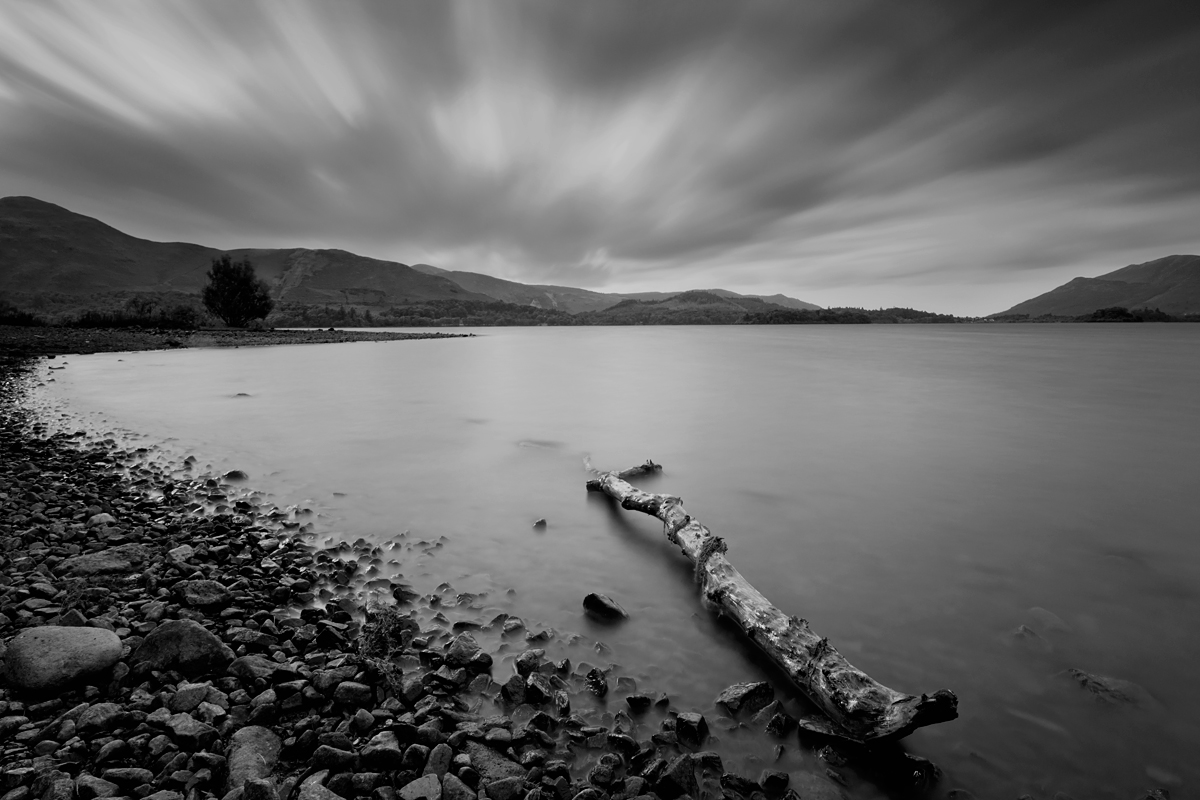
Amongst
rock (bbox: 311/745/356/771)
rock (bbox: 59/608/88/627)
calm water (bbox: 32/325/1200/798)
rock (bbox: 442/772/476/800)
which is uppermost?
rock (bbox: 59/608/88/627)

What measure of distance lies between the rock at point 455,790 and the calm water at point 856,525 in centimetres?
159

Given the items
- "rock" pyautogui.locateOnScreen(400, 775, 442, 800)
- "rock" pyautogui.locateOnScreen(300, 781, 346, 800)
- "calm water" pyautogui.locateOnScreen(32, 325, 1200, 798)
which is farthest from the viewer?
"calm water" pyautogui.locateOnScreen(32, 325, 1200, 798)

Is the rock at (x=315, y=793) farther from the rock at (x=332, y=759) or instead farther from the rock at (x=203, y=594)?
the rock at (x=203, y=594)

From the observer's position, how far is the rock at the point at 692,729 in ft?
11.0

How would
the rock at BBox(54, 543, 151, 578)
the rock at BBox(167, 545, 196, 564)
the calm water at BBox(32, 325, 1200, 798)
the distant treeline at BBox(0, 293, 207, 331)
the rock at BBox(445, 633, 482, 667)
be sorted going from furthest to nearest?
1. the distant treeline at BBox(0, 293, 207, 331)
2. the rock at BBox(167, 545, 196, 564)
3. the rock at BBox(54, 543, 151, 578)
4. the rock at BBox(445, 633, 482, 667)
5. the calm water at BBox(32, 325, 1200, 798)

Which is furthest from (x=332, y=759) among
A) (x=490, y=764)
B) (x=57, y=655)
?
(x=57, y=655)

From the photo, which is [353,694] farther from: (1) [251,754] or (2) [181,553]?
(2) [181,553]

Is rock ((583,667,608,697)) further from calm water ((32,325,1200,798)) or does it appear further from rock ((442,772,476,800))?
rock ((442,772,476,800))

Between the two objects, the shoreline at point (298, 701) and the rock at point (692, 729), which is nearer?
the shoreline at point (298, 701)

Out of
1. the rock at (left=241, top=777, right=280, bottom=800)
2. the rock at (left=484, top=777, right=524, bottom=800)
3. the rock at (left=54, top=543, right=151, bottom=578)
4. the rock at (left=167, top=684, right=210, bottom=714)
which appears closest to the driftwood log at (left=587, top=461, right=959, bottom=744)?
the rock at (left=484, top=777, right=524, bottom=800)

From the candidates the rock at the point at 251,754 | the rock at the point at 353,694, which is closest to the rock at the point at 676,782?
the rock at the point at 353,694

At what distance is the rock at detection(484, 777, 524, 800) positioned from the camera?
2793 millimetres

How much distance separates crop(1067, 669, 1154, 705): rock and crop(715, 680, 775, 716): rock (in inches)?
102

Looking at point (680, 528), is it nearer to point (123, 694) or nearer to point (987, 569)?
point (987, 569)
